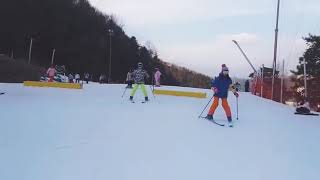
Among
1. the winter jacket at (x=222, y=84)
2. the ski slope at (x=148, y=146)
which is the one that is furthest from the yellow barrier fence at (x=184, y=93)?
the winter jacket at (x=222, y=84)

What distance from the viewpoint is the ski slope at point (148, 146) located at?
812 centimetres

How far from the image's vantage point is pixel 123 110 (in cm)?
1716

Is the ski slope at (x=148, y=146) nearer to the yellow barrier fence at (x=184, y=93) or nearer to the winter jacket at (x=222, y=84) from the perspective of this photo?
the winter jacket at (x=222, y=84)

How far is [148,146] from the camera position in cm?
1030

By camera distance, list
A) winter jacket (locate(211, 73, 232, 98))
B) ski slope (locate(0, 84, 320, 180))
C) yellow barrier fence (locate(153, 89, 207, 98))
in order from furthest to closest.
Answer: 1. yellow barrier fence (locate(153, 89, 207, 98))
2. winter jacket (locate(211, 73, 232, 98))
3. ski slope (locate(0, 84, 320, 180))

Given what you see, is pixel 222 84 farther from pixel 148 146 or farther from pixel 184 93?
pixel 184 93

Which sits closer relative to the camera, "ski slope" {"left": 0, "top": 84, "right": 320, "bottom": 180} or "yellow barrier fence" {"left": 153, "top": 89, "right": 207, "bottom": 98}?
"ski slope" {"left": 0, "top": 84, "right": 320, "bottom": 180}

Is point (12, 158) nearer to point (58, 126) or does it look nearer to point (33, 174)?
point (33, 174)

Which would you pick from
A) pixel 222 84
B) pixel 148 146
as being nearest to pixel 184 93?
pixel 222 84

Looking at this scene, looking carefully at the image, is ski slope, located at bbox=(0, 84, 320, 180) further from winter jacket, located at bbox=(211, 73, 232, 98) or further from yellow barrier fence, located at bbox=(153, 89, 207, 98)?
yellow barrier fence, located at bbox=(153, 89, 207, 98)

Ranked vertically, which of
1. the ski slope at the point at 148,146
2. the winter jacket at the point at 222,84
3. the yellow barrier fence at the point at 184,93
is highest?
the winter jacket at the point at 222,84

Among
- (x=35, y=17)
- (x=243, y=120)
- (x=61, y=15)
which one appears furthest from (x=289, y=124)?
(x=61, y=15)

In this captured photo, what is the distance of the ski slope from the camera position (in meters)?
8.12

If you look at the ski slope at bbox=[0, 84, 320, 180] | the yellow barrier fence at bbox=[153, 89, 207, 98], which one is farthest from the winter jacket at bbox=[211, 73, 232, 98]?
the yellow barrier fence at bbox=[153, 89, 207, 98]
